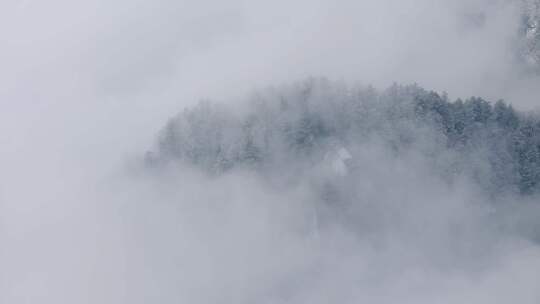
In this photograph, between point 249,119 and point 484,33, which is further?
point 484,33

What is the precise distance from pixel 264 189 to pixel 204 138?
1057 cm

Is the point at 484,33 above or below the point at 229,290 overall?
above

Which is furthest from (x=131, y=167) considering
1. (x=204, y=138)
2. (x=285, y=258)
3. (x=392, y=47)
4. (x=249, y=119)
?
(x=392, y=47)

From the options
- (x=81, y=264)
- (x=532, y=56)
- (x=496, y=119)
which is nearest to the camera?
(x=496, y=119)

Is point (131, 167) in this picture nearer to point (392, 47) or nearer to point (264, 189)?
point (264, 189)

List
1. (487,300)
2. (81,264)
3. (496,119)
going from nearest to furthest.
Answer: (487,300), (496,119), (81,264)

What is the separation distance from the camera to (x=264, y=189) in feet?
332

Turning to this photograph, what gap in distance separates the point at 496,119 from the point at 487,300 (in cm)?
2321

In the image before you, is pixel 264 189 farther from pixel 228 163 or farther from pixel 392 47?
pixel 392 47

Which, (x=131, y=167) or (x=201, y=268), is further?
(x=131, y=167)

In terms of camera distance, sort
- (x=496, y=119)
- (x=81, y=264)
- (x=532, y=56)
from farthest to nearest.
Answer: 1. (x=81, y=264)
2. (x=532, y=56)
3. (x=496, y=119)

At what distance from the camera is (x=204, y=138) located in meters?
102

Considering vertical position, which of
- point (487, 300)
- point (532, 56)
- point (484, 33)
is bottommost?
point (487, 300)

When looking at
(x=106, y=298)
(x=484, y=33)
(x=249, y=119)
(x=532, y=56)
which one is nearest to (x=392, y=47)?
(x=484, y=33)
